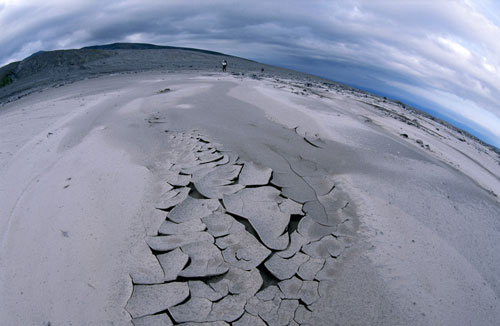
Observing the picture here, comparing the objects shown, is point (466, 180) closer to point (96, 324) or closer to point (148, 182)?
point (148, 182)

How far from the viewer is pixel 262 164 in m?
3.53

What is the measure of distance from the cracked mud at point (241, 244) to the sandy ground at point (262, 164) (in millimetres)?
115

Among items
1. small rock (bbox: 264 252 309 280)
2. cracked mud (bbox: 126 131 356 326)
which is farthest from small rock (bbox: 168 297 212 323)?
small rock (bbox: 264 252 309 280)

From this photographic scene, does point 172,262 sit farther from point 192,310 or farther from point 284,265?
point 284,265

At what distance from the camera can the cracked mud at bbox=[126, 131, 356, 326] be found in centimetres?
177

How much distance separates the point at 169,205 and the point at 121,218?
46 centimetres

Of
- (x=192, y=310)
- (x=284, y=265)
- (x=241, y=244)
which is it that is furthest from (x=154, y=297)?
(x=284, y=265)

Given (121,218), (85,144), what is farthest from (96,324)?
(85,144)

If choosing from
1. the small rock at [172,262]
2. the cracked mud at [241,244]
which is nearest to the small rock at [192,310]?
the cracked mud at [241,244]

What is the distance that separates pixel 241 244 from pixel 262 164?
4.80 feet

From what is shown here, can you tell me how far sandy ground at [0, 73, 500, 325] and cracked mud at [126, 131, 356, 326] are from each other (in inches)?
4.5

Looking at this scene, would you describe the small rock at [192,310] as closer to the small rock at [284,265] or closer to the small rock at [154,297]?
the small rock at [154,297]

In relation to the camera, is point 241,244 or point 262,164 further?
point 262,164

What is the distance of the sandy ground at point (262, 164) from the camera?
189 centimetres
